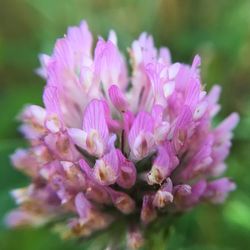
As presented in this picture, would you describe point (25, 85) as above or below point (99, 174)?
above

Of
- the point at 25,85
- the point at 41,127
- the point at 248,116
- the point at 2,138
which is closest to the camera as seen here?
the point at 41,127

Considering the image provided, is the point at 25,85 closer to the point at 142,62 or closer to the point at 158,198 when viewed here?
the point at 142,62

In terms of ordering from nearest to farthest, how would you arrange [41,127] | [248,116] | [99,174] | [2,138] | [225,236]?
[99,174] < [41,127] < [225,236] < [248,116] < [2,138]

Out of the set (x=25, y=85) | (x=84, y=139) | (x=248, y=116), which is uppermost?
(x=25, y=85)

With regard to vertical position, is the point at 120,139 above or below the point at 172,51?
below

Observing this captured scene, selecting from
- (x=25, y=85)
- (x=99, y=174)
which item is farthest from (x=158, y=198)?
(x=25, y=85)

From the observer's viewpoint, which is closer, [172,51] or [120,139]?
[120,139]

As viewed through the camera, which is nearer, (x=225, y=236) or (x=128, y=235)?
(x=128, y=235)
